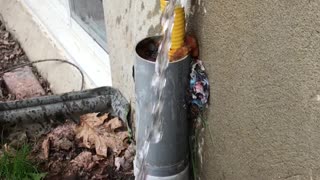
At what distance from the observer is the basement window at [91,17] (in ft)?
12.9

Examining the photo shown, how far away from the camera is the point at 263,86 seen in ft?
6.88

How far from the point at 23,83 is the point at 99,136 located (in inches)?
46.4

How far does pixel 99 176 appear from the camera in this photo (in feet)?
11.0

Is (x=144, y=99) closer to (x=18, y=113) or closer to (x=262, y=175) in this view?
(x=262, y=175)

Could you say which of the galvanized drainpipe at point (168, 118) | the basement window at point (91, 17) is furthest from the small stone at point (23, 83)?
the galvanized drainpipe at point (168, 118)

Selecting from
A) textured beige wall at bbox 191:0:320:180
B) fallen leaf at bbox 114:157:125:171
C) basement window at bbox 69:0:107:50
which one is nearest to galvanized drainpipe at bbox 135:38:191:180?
textured beige wall at bbox 191:0:320:180

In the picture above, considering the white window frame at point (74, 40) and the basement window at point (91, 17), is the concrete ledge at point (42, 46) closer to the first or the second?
the white window frame at point (74, 40)

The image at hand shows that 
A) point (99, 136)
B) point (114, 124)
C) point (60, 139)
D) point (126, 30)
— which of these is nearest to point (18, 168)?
point (60, 139)

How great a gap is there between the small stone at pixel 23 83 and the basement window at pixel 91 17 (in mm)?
608

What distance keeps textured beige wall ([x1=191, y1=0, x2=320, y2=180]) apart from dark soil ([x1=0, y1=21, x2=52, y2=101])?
88.6 inches

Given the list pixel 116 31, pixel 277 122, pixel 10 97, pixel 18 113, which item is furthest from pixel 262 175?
pixel 10 97

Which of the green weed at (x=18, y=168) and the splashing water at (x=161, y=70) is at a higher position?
the splashing water at (x=161, y=70)

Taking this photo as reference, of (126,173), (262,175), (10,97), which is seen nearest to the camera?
(262,175)

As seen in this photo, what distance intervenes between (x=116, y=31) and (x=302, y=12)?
1.78 metres
